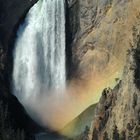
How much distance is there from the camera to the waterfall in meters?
92.9

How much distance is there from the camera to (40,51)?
9512 cm

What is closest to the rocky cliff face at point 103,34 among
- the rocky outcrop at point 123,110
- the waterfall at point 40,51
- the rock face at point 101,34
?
the rock face at point 101,34

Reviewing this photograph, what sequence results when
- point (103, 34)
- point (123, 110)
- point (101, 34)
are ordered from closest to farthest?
point (123, 110) < point (103, 34) < point (101, 34)

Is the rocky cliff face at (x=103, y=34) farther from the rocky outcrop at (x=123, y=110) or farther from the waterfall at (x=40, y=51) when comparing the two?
the rocky outcrop at (x=123, y=110)

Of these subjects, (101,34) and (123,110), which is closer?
(123,110)

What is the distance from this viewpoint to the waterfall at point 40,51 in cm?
9294

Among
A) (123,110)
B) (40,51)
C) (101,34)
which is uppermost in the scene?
(101,34)

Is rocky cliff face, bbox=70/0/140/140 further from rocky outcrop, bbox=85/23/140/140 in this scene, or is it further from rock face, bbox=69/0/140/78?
rocky outcrop, bbox=85/23/140/140

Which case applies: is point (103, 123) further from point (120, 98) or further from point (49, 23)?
point (49, 23)

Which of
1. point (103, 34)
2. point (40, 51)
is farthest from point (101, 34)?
point (40, 51)

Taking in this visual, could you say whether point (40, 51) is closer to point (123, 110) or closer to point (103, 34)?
point (103, 34)

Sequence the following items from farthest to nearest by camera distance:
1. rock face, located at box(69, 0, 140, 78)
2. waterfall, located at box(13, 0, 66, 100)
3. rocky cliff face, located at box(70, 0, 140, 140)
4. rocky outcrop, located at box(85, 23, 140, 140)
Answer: waterfall, located at box(13, 0, 66, 100)
rock face, located at box(69, 0, 140, 78)
rocky cliff face, located at box(70, 0, 140, 140)
rocky outcrop, located at box(85, 23, 140, 140)

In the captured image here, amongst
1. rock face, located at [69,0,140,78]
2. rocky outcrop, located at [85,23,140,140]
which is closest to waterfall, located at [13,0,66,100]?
rock face, located at [69,0,140,78]

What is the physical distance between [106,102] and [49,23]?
35.6 m
